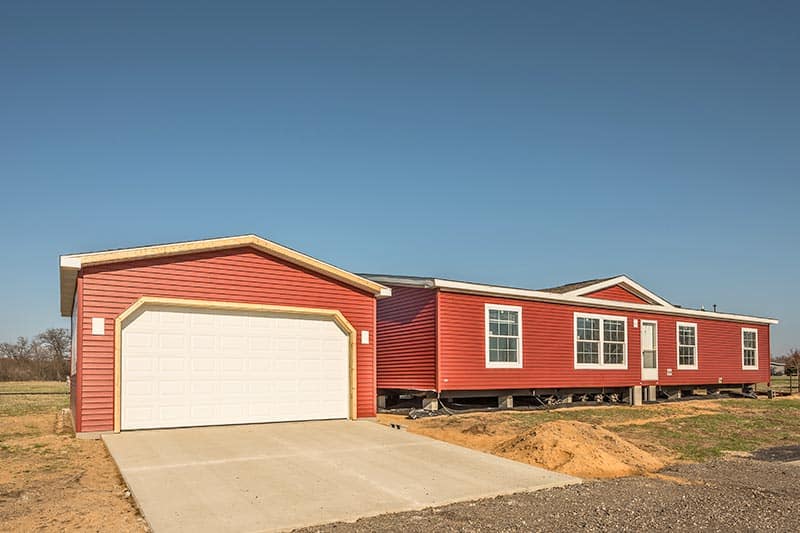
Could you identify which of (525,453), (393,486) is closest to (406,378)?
(525,453)

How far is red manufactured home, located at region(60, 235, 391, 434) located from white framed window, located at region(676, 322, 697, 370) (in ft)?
49.4

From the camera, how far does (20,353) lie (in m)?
73.2

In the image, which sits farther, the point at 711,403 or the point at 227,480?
the point at 711,403

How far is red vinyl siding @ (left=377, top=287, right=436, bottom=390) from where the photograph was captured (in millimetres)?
18438

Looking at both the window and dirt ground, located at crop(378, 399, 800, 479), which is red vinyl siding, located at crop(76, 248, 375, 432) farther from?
the window

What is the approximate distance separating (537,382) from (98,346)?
496 inches

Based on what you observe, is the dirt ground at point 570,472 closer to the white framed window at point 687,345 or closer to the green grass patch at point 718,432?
the green grass patch at point 718,432

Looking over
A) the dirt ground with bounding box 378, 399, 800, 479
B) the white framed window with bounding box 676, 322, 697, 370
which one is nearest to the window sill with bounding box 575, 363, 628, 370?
the dirt ground with bounding box 378, 399, 800, 479

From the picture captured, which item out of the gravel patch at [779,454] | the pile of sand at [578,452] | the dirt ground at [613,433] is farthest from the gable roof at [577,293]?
the gravel patch at [779,454]

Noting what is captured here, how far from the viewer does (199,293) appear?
13.7 metres

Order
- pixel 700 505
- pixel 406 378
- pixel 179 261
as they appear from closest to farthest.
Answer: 1. pixel 700 505
2. pixel 179 261
3. pixel 406 378

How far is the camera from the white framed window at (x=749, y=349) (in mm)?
29922

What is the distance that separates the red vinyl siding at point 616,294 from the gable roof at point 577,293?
0.20 metres

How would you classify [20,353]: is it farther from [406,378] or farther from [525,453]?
[525,453]
